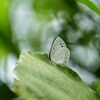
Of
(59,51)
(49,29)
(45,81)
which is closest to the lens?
(45,81)

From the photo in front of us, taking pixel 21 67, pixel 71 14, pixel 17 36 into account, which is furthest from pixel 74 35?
pixel 21 67

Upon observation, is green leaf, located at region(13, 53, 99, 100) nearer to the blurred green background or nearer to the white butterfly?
the white butterfly

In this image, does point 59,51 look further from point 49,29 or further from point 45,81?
point 49,29

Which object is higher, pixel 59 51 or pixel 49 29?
pixel 49 29

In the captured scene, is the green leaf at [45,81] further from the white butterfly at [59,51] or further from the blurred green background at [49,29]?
the blurred green background at [49,29]

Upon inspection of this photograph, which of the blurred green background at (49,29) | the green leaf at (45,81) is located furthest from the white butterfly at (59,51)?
the blurred green background at (49,29)

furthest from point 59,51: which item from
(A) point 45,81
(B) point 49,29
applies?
(B) point 49,29

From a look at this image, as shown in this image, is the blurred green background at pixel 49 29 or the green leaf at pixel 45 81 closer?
the green leaf at pixel 45 81

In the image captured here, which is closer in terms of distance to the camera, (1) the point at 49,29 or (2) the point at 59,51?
(2) the point at 59,51
